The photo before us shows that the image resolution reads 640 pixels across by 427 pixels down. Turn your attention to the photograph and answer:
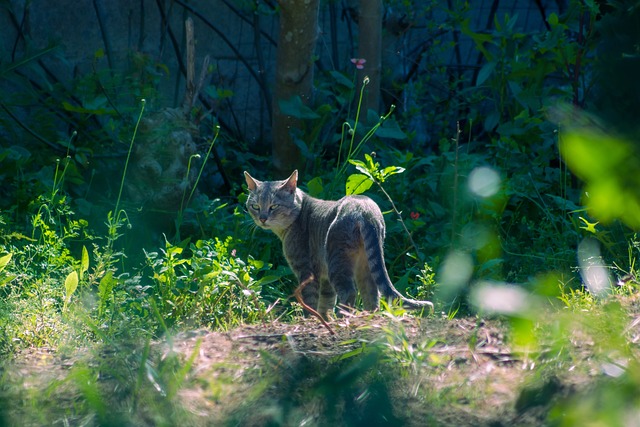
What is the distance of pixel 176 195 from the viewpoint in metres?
5.41

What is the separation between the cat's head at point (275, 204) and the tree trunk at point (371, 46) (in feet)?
5.55

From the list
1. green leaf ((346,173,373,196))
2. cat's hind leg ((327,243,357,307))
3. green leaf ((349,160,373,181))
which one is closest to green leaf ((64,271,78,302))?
cat's hind leg ((327,243,357,307))

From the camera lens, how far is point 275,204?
486 cm

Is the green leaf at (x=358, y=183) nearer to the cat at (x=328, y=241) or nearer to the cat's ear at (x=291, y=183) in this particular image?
the cat at (x=328, y=241)

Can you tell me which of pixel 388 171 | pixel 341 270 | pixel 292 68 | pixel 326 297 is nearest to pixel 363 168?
pixel 388 171

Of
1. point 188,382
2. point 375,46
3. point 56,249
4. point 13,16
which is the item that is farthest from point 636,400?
point 13,16

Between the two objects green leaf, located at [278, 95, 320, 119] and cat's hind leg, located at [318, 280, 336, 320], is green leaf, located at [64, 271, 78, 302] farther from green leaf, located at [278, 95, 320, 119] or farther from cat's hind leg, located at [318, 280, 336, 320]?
green leaf, located at [278, 95, 320, 119]

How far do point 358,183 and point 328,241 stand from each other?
63 cm

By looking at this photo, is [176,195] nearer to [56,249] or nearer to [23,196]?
[23,196]

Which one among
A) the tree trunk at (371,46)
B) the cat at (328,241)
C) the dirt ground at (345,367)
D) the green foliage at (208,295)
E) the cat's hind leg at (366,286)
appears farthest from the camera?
the tree trunk at (371,46)

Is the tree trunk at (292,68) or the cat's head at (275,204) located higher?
the tree trunk at (292,68)

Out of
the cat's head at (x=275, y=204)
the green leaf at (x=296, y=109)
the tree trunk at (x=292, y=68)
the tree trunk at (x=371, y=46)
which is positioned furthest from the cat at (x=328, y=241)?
the tree trunk at (x=371, y=46)

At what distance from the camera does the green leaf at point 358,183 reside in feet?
15.7

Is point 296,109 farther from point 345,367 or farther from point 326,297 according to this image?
point 345,367
